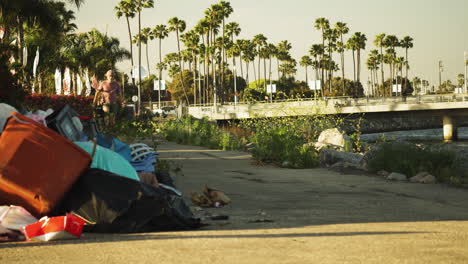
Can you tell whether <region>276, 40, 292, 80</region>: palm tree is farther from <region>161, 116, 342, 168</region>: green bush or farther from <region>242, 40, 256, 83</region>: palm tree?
<region>161, 116, 342, 168</region>: green bush

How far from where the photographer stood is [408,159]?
13547 mm

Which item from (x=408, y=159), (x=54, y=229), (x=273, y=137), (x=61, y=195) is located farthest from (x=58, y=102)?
(x=54, y=229)

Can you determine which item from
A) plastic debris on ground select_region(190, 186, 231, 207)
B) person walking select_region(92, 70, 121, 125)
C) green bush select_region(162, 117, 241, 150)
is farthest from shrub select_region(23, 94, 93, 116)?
plastic debris on ground select_region(190, 186, 231, 207)

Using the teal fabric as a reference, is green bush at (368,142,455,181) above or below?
below

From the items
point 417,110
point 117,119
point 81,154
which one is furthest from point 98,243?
point 417,110

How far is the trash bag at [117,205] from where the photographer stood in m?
5.84

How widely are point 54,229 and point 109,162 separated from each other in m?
1.13

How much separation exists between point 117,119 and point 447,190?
8193 millimetres

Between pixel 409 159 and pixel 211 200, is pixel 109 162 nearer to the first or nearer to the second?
pixel 211 200

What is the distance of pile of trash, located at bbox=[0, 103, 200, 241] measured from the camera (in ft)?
18.2

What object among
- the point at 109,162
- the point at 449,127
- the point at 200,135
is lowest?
the point at 449,127

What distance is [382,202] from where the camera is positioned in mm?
8680

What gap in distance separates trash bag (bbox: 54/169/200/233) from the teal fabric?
258mm

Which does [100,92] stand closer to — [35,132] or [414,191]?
[414,191]
